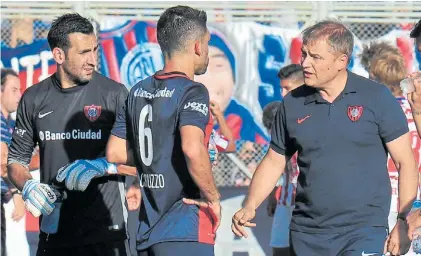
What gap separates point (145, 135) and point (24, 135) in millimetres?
1493

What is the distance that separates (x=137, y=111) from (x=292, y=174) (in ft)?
12.0

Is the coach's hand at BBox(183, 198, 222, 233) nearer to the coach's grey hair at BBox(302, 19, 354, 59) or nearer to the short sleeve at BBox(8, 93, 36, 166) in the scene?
the coach's grey hair at BBox(302, 19, 354, 59)

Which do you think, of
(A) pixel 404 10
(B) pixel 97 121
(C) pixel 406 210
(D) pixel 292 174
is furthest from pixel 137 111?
(A) pixel 404 10

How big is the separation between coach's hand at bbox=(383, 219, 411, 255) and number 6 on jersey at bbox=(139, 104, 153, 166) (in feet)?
→ 4.78

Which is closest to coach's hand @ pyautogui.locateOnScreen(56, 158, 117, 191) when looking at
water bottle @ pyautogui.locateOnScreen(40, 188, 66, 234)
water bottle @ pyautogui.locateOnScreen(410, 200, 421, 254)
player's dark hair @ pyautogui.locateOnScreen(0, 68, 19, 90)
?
water bottle @ pyautogui.locateOnScreen(40, 188, 66, 234)

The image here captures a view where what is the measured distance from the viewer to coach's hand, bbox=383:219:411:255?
17.9ft

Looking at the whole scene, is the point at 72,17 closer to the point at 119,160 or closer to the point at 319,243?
the point at 119,160

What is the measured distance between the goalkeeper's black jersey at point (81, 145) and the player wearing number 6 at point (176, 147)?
93 cm

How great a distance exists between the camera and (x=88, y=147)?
20.9 ft

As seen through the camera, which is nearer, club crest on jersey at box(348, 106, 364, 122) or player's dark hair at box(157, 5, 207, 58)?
player's dark hair at box(157, 5, 207, 58)

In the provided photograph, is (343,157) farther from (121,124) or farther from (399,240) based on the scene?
(121,124)

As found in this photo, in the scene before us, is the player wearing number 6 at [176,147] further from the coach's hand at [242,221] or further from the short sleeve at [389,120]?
the short sleeve at [389,120]

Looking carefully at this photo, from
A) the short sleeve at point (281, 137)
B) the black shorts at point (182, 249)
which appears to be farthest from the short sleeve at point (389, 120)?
the black shorts at point (182, 249)

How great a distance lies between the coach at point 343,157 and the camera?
554 cm
